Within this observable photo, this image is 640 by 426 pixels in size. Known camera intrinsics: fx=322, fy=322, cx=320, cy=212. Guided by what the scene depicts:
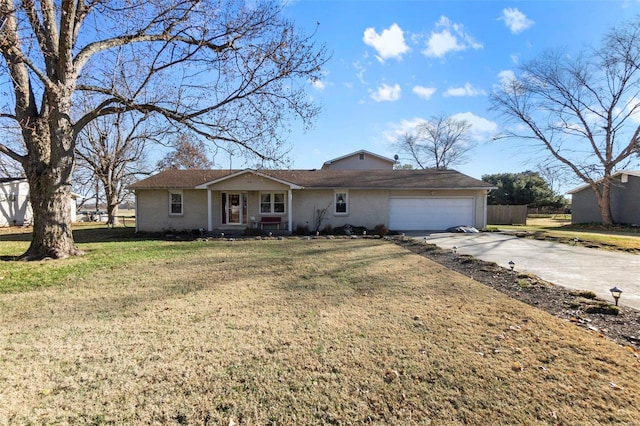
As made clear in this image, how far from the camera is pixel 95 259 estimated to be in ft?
30.9

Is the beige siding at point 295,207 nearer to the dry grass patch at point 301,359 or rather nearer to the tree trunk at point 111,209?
the tree trunk at point 111,209

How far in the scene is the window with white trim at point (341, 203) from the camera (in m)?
18.2

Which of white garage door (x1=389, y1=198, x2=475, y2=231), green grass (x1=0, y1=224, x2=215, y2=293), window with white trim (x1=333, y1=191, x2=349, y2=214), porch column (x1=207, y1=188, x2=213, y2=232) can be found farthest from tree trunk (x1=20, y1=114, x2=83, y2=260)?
white garage door (x1=389, y1=198, x2=475, y2=231)

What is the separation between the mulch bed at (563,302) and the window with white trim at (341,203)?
962cm

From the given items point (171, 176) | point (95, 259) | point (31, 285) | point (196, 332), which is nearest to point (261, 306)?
point (196, 332)

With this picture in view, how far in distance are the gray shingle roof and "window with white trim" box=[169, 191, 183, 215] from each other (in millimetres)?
631

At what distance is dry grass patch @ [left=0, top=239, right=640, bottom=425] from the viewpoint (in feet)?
8.64

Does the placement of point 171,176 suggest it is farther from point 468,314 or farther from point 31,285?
point 468,314

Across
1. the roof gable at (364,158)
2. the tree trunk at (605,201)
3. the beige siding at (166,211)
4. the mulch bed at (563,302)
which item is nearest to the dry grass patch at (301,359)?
the mulch bed at (563,302)

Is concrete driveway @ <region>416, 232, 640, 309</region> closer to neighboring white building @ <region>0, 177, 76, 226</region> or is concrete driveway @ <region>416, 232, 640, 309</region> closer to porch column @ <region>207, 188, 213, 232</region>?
porch column @ <region>207, 188, 213, 232</region>

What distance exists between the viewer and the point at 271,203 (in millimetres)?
18078

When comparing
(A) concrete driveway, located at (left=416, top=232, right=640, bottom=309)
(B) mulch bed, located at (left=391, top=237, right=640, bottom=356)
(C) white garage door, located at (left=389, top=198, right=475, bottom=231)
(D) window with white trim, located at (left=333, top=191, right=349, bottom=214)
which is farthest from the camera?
(C) white garage door, located at (left=389, top=198, right=475, bottom=231)

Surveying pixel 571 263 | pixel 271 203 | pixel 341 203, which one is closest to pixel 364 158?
pixel 341 203

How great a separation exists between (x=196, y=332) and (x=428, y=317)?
3237 mm
